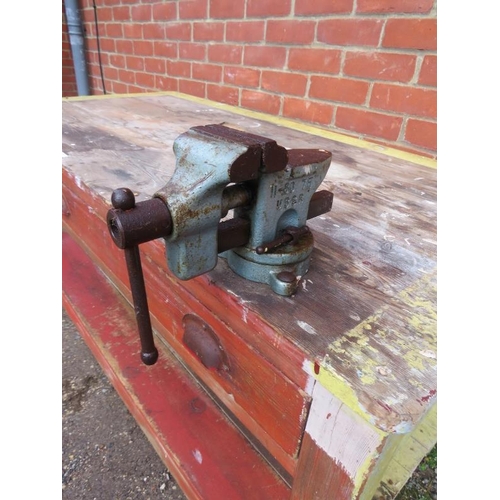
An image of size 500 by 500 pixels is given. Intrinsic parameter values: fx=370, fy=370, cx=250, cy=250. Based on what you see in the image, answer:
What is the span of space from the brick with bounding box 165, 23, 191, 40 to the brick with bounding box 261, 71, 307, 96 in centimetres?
72

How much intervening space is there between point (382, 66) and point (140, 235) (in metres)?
1.36

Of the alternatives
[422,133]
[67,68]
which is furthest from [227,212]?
[67,68]

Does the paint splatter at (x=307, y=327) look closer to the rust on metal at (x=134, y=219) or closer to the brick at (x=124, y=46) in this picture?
the rust on metal at (x=134, y=219)

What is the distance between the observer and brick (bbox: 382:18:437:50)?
126 cm

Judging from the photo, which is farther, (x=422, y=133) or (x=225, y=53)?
(x=225, y=53)

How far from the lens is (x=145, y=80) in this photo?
282 cm

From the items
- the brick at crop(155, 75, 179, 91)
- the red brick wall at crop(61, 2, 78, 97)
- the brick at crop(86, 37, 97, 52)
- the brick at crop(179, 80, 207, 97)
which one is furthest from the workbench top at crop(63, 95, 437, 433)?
the red brick wall at crop(61, 2, 78, 97)

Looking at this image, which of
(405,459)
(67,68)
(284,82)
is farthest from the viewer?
(67,68)

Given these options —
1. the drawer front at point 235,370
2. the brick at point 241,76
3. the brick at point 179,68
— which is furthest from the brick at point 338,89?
the drawer front at point 235,370

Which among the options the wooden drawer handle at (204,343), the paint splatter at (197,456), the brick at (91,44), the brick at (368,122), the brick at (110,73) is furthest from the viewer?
the brick at (91,44)

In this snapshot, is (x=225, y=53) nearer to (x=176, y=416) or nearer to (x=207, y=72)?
(x=207, y=72)

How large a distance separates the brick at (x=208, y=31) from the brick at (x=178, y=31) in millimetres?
78

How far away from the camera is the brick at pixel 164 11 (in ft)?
7.56

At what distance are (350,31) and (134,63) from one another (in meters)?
2.02
